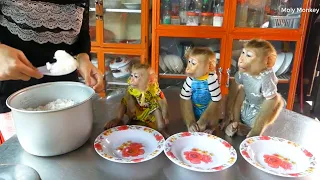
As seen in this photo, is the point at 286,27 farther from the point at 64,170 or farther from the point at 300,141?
the point at 64,170

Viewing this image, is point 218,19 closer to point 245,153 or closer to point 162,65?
point 162,65

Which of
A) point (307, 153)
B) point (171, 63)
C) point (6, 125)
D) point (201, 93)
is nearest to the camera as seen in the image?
point (307, 153)

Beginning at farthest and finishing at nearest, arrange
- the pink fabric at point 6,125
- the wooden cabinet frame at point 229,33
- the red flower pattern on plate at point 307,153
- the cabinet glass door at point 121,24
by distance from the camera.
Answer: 1. the cabinet glass door at point 121,24
2. the wooden cabinet frame at point 229,33
3. the pink fabric at point 6,125
4. the red flower pattern on plate at point 307,153

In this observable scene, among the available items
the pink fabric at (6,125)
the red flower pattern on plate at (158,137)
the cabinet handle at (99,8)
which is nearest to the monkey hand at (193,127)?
the red flower pattern on plate at (158,137)

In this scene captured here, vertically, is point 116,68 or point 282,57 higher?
point 282,57

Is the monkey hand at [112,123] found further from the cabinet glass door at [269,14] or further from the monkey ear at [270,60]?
the cabinet glass door at [269,14]

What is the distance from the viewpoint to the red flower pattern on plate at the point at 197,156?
0.82m

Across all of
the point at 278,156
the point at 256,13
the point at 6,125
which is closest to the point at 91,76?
A: the point at 278,156

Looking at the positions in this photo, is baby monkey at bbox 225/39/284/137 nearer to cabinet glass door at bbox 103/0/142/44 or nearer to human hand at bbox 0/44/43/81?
human hand at bbox 0/44/43/81

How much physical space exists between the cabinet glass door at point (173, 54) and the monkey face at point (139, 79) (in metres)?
1.64

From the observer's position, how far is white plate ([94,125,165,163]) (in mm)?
811

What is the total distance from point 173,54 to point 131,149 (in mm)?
1794

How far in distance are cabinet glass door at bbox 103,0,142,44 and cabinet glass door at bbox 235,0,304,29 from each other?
79cm

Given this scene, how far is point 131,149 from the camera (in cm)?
86
